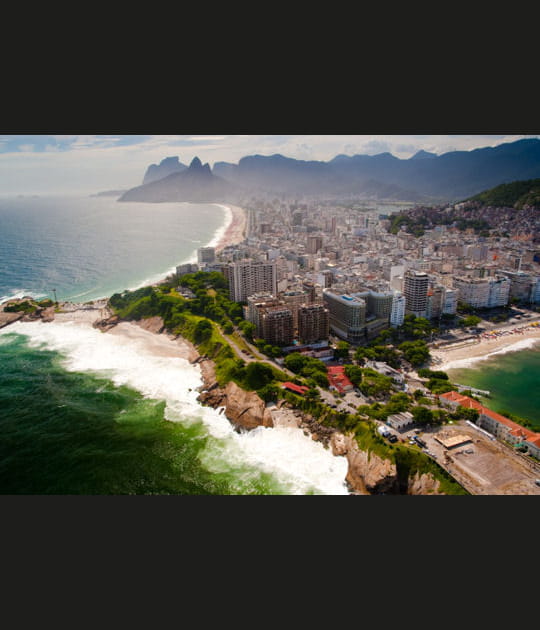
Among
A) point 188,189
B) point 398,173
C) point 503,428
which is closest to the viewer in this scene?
point 503,428

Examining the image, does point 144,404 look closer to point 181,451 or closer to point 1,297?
point 181,451

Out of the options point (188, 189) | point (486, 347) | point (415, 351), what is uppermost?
point (188, 189)

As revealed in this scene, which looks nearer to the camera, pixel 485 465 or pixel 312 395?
pixel 485 465

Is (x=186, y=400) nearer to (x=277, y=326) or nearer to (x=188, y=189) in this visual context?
(x=277, y=326)

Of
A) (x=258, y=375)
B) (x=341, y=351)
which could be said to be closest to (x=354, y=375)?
(x=341, y=351)

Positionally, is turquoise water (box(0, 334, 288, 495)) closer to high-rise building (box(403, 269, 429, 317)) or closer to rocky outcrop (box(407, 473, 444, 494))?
rocky outcrop (box(407, 473, 444, 494))

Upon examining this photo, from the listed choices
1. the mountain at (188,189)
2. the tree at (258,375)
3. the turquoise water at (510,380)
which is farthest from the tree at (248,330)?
the mountain at (188,189)

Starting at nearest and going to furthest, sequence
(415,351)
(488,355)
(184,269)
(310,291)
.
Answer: (415,351) < (488,355) < (310,291) < (184,269)

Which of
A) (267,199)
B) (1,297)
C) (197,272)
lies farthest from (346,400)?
(267,199)

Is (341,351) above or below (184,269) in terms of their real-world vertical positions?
below
